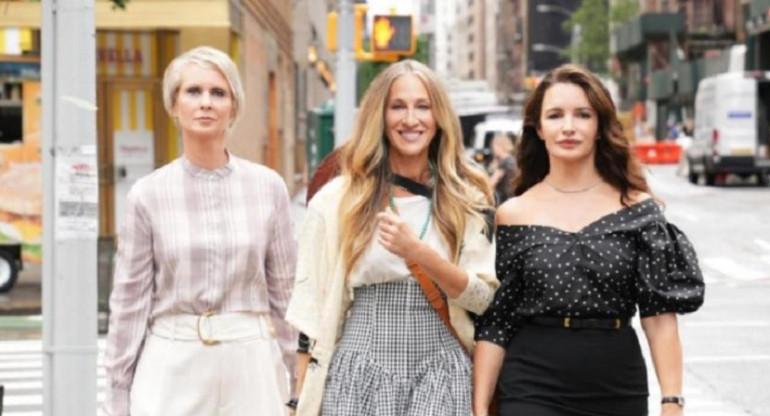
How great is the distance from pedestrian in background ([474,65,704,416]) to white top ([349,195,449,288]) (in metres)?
0.26

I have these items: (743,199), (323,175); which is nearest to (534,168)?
(323,175)

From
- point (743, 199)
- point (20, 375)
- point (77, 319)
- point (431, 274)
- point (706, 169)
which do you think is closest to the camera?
point (431, 274)

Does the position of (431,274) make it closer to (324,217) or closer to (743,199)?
(324,217)

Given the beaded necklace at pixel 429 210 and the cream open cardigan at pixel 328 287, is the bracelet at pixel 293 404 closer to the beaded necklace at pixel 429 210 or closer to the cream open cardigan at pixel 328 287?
the cream open cardigan at pixel 328 287

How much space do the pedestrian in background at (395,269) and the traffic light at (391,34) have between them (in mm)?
15582

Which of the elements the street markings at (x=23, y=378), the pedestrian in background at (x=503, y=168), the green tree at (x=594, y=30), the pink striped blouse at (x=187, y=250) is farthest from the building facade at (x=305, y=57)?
the green tree at (x=594, y=30)

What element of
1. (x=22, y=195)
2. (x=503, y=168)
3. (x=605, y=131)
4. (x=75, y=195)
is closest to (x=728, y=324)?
(x=503, y=168)

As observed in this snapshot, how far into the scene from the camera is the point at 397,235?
457 centimetres

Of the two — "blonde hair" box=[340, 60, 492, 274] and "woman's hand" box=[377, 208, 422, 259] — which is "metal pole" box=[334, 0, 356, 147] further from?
"woman's hand" box=[377, 208, 422, 259]

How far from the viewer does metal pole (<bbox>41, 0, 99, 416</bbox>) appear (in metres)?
6.82

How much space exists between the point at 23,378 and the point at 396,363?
905cm

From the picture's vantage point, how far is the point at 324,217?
4961 mm

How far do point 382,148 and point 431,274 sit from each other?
46 cm

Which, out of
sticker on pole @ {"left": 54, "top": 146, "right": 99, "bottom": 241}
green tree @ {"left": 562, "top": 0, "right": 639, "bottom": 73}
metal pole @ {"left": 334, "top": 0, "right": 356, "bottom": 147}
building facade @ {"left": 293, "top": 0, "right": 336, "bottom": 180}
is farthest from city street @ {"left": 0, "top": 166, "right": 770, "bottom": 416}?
green tree @ {"left": 562, "top": 0, "right": 639, "bottom": 73}
